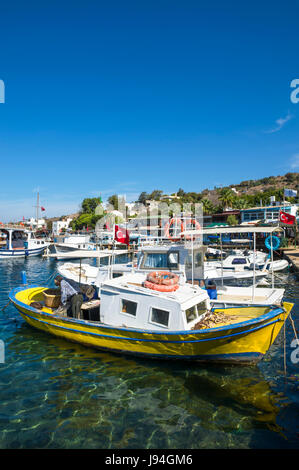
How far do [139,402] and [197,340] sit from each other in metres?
2.36

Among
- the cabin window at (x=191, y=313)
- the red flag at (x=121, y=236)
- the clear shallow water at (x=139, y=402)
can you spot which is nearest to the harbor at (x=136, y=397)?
the clear shallow water at (x=139, y=402)

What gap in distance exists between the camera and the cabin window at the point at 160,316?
8.88 m

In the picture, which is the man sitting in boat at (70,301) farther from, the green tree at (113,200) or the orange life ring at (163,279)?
the green tree at (113,200)

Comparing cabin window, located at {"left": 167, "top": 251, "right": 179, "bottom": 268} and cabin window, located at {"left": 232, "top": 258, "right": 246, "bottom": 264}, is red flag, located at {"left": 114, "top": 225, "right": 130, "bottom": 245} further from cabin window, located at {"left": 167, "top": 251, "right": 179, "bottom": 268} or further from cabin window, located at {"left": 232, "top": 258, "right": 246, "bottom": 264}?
cabin window, located at {"left": 232, "top": 258, "right": 246, "bottom": 264}

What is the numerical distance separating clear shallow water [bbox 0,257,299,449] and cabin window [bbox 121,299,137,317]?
170cm

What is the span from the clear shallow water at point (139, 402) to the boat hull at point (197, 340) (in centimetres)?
43

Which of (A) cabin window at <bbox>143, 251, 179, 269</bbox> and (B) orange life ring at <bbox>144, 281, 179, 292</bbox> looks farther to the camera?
(A) cabin window at <bbox>143, 251, 179, 269</bbox>

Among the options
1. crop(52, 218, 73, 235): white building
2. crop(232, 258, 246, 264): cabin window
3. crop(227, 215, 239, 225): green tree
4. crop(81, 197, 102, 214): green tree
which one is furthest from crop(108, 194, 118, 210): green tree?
crop(232, 258, 246, 264): cabin window

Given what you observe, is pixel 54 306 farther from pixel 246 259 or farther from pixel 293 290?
pixel 246 259

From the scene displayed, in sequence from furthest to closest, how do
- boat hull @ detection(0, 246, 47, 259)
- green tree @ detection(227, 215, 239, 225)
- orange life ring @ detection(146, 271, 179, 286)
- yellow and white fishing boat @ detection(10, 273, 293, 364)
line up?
green tree @ detection(227, 215, 239, 225)
boat hull @ detection(0, 246, 47, 259)
orange life ring @ detection(146, 271, 179, 286)
yellow and white fishing boat @ detection(10, 273, 293, 364)

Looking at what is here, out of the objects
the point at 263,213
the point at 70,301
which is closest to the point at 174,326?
the point at 70,301

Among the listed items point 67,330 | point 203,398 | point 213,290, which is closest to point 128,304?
point 67,330

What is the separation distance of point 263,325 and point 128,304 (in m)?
4.37

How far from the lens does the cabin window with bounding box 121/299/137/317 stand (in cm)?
942
